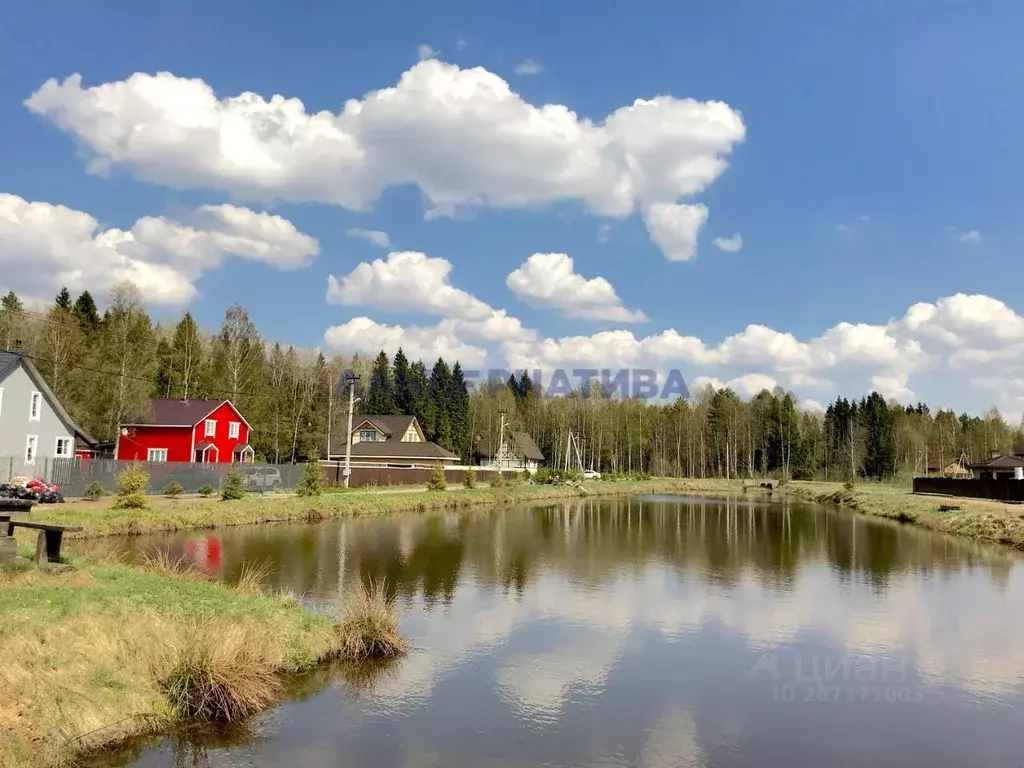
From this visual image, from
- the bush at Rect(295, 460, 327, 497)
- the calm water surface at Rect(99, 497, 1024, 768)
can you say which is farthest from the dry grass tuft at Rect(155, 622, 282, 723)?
the bush at Rect(295, 460, 327, 497)

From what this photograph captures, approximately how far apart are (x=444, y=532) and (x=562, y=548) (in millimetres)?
6582

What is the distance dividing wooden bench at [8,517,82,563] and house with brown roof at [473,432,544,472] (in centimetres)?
7666

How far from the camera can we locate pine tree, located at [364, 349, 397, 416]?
317 ft

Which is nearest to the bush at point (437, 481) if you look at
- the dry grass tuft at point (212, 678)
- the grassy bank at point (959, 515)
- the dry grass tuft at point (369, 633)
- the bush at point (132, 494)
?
the bush at point (132, 494)

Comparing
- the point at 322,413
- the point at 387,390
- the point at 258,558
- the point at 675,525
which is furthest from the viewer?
the point at 387,390

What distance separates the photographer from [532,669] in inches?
508

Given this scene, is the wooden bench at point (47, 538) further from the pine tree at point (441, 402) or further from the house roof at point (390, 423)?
the pine tree at point (441, 402)

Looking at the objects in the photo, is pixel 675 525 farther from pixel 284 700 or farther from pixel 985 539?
pixel 284 700

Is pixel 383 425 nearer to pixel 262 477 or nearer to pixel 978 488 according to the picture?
pixel 262 477

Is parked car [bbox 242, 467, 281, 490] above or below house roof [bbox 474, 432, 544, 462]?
below

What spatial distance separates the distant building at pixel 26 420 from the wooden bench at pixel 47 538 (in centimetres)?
2261

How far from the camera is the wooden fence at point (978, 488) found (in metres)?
45.1

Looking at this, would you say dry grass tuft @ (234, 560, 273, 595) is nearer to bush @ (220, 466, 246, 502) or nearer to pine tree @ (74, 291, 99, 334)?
bush @ (220, 466, 246, 502)

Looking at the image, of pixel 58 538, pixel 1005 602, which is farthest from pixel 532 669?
pixel 1005 602
